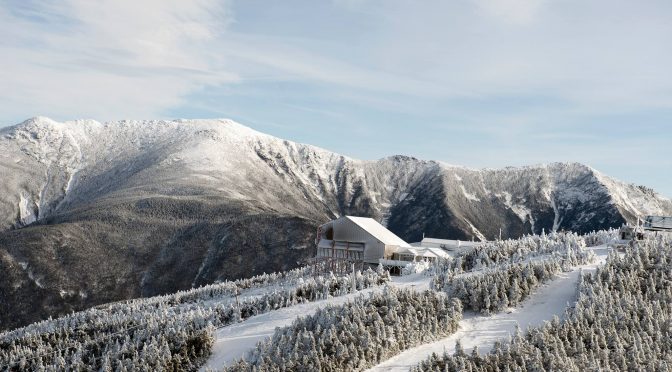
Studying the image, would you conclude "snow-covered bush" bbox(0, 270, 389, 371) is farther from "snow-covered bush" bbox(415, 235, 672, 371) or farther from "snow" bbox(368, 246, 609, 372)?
"snow-covered bush" bbox(415, 235, 672, 371)

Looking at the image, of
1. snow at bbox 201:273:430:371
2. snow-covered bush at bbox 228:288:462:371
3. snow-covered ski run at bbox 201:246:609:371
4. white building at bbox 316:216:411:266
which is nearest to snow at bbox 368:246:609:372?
snow-covered ski run at bbox 201:246:609:371

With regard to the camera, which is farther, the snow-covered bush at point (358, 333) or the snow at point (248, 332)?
the snow at point (248, 332)

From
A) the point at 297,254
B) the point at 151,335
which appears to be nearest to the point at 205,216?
the point at 297,254

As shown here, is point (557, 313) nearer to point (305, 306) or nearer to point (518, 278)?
point (518, 278)

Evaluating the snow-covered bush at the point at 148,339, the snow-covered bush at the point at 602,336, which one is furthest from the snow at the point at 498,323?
the snow-covered bush at the point at 148,339

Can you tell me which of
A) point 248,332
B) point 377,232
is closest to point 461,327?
point 248,332

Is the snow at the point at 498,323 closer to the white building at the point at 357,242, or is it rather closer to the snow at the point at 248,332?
the snow at the point at 248,332

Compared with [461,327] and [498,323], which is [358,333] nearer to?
[461,327]
